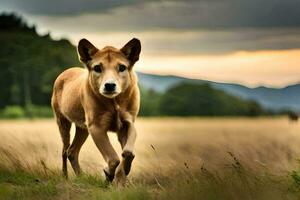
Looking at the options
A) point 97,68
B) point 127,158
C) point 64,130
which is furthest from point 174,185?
point 64,130

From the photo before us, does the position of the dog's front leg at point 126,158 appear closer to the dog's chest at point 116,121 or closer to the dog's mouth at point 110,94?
the dog's chest at point 116,121

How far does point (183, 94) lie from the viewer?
1355 inches

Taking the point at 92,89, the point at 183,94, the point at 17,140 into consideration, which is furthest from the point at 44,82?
the point at 92,89

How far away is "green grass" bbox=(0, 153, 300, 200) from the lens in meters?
8.66

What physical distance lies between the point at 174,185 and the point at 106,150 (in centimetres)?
151

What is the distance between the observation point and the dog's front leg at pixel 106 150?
10.7 metres

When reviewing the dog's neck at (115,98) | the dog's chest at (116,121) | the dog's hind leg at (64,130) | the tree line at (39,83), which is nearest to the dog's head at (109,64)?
the dog's neck at (115,98)

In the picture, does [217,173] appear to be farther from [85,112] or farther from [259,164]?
[85,112]

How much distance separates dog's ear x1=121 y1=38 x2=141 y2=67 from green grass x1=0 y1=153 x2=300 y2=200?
151 cm

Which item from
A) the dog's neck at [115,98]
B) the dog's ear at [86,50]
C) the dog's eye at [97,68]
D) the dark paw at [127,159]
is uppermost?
the dog's ear at [86,50]

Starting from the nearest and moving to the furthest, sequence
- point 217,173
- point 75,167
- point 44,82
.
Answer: point 217,173, point 75,167, point 44,82

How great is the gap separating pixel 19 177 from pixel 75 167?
4.04 ft

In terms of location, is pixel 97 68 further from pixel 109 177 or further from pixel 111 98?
pixel 109 177

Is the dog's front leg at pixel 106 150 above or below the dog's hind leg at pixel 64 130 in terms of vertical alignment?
above
